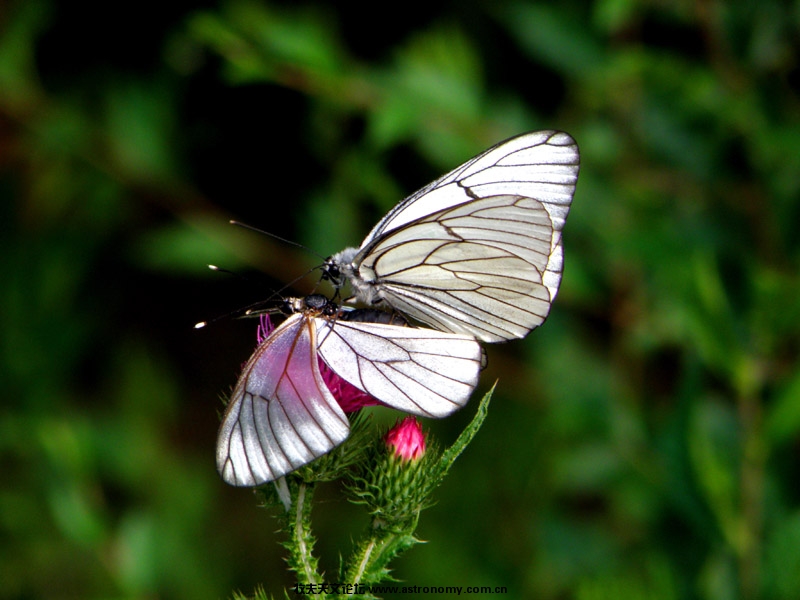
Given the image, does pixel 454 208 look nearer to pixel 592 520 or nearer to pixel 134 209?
pixel 592 520

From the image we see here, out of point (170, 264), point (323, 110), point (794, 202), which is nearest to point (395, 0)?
point (323, 110)

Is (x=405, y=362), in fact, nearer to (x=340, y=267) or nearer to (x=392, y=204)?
(x=340, y=267)

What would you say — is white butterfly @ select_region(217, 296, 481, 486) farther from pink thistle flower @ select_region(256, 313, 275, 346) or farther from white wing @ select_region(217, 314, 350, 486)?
pink thistle flower @ select_region(256, 313, 275, 346)

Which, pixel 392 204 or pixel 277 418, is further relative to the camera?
pixel 392 204

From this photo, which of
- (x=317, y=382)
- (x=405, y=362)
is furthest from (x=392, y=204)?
(x=317, y=382)

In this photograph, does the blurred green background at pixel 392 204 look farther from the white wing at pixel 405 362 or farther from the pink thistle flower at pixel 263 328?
the white wing at pixel 405 362

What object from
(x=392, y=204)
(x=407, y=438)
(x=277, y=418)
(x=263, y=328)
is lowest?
(x=407, y=438)

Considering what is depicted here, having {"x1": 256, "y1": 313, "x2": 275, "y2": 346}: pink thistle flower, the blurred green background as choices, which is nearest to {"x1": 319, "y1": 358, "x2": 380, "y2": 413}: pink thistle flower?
{"x1": 256, "y1": 313, "x2": 275, "y2": 346}: pink thistle flower
